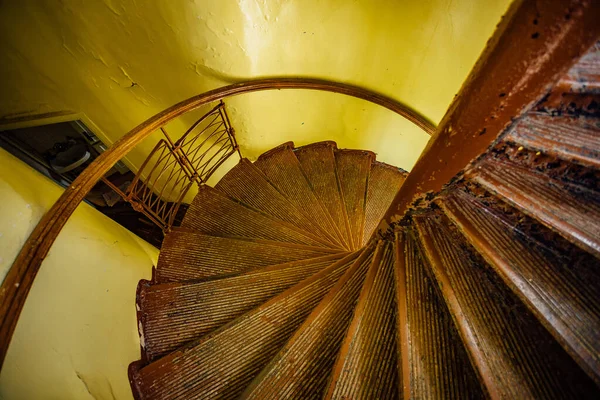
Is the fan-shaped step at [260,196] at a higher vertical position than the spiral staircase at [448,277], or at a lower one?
higher

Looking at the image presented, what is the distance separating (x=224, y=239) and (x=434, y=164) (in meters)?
1.42

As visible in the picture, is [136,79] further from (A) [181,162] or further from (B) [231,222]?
(B) [231,222]

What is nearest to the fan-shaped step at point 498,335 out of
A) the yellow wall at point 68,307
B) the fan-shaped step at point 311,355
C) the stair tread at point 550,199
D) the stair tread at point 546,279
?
the stair tread at point 546,279

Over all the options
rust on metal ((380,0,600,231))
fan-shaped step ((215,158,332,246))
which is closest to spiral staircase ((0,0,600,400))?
rust on metal ((380,0,600,231))

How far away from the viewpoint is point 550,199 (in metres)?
0.68

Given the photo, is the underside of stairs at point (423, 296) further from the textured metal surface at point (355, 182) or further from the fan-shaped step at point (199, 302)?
the textured metal surface at point (355, 182)

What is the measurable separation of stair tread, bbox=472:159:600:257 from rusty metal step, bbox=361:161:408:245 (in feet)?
4.28

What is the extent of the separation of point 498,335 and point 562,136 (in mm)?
592

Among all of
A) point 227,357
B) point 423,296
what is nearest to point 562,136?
point 423,296

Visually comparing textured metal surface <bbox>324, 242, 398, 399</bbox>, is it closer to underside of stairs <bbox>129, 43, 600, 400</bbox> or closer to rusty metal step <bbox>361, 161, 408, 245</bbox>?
underside of stairs <bbox>129, 43, 600, 400</bbox>

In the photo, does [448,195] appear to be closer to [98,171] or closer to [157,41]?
[98,171]

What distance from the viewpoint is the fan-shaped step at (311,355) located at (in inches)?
40.6

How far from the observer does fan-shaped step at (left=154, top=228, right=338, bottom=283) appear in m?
1.63

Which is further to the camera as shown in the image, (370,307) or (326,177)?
(326,177)
